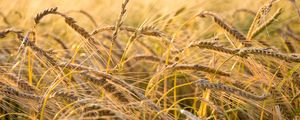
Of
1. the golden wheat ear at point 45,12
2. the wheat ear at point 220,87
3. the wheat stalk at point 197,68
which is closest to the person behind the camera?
the wheat ear at point 220,87

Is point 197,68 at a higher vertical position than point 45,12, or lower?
lower

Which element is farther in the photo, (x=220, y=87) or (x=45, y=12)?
(x=45, y=12)

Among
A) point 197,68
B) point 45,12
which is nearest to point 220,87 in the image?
point 197,68

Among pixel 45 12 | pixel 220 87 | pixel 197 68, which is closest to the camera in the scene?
pixel 220 87

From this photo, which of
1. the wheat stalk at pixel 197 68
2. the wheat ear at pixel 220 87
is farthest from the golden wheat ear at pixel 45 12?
the wheat ear at pixel 220 87

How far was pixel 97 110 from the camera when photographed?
167cm

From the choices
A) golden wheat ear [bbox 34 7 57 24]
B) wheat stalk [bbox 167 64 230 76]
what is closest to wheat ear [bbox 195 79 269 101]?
wheat stalk [bbox 167 64 230 76]

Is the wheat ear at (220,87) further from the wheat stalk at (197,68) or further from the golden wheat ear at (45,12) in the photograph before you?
the golden wheat ear at (45,12)

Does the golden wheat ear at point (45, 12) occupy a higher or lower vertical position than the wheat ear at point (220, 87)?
A: higher

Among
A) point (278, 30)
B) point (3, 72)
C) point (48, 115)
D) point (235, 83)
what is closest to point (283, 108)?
point (235, 83)

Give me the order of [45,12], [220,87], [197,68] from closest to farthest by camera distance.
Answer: [220,87], [197,68], [45,12]

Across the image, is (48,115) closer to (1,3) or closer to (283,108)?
(283,108)

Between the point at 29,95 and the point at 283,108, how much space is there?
2.85ft

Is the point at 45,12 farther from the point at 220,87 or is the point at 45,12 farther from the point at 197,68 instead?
the point at 220,87
